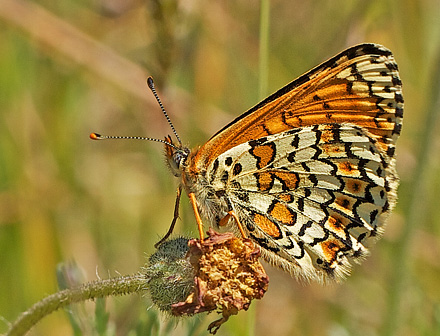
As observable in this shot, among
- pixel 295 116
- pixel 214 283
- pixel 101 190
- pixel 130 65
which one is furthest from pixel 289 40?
pixel 214 283

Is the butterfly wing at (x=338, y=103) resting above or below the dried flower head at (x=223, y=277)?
above

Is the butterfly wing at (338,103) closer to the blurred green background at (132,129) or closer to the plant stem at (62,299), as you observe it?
the plant stem at (62,299)

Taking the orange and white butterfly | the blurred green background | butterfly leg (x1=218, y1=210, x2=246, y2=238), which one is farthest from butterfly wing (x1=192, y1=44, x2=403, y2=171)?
the blurred green background

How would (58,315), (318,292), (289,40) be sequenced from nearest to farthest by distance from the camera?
1. (58,315)
2. (318,292)
3. (289,40)

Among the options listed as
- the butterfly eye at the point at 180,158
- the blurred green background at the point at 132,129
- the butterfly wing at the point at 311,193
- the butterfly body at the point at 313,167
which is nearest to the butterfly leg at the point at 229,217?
the butterfly body at the point at 313,167

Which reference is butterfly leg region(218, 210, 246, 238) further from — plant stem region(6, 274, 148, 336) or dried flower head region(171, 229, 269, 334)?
plant stem region(6, 274, 148, 336)

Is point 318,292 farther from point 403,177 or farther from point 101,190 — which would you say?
point 101,190
